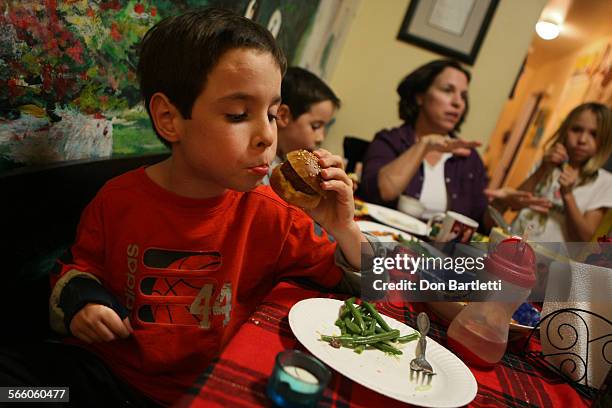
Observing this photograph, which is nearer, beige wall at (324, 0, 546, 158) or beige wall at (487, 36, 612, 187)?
beige wall at (324, 0, 546, 158)

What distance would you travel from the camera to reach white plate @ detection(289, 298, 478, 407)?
2.00 feet

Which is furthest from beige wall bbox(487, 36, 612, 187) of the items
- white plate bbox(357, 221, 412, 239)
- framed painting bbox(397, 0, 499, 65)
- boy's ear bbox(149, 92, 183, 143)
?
boy's ear bbox(149, 92, 183, 143)

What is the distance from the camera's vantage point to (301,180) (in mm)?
945

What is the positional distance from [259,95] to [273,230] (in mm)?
334

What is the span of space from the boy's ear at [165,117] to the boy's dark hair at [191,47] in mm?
13

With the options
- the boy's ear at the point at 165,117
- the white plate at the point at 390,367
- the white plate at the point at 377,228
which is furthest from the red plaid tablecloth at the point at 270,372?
→ the white plate at the point at 377,228

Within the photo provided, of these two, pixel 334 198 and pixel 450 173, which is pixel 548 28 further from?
pixel 334 198

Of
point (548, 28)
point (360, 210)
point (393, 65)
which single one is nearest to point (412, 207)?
point (360, 210)

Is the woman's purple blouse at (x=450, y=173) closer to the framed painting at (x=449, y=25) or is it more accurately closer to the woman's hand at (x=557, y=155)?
the woman's hand at (x=557, y=155)

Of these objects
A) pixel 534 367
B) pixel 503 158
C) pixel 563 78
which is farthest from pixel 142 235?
pixel 503 158

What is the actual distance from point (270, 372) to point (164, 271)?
16.5 inches

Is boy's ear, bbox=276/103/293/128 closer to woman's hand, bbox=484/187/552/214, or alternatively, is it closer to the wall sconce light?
woman's hand, bbox=484/187/552/214

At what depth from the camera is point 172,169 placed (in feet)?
3.13

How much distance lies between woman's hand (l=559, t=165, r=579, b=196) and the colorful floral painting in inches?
93.9
